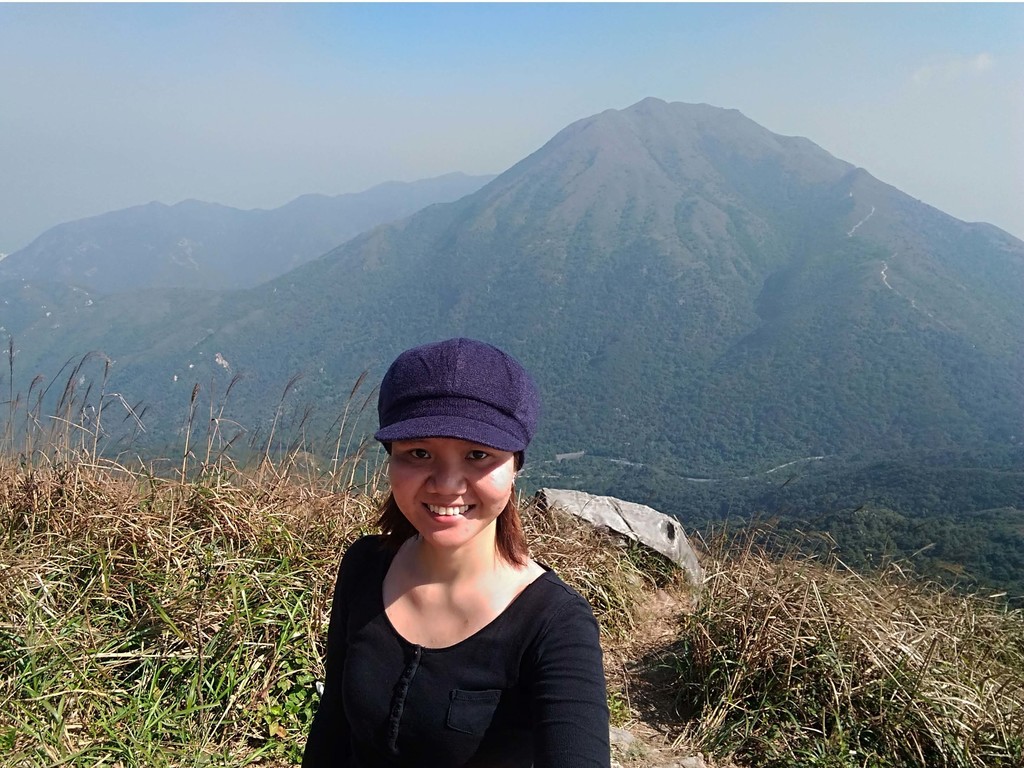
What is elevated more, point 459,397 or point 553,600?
point 459,397

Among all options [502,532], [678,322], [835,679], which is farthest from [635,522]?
[678,322]

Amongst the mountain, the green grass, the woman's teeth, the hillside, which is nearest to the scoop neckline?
the woman's teeth

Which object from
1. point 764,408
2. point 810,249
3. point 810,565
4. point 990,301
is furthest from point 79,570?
point 810,249

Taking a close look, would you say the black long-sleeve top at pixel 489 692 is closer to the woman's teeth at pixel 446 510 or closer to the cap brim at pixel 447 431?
the woman's teeth at pixel 446 510

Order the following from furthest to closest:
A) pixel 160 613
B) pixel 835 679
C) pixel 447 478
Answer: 1. pixel 835 679
2. pixel 160 613
3. pixel 447 478

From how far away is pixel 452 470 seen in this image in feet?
4.83

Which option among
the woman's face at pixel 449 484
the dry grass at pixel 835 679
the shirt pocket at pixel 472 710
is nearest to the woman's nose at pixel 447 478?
the woman's face at pixel 449 484

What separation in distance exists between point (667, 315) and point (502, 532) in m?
96.9

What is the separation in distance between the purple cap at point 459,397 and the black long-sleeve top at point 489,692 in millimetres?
371

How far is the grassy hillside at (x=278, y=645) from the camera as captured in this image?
10.4 feet

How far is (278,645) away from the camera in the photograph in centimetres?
343

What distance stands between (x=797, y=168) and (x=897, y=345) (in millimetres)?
79388

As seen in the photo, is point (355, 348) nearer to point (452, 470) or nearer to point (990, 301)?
point (990, 301)

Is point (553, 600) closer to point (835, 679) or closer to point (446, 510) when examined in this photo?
point (446, 510)
